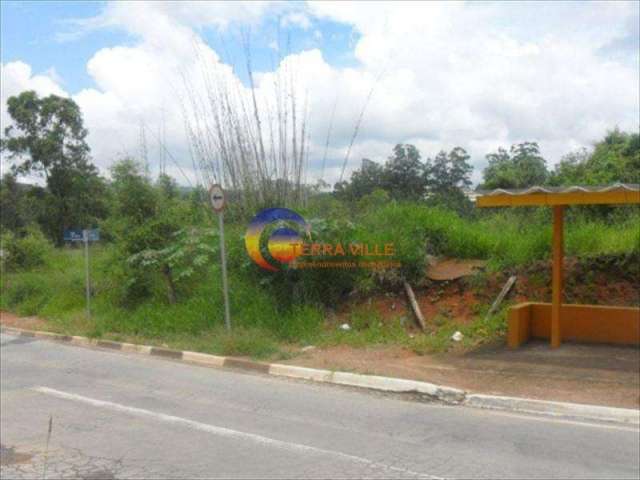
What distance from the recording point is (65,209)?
35.2m

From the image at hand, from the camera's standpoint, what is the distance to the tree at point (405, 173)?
22.5 metres

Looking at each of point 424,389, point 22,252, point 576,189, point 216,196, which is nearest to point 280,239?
point 216,196

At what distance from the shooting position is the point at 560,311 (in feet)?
35.7

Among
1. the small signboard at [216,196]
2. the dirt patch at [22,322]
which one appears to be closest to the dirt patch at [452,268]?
the small signboard at [216,196]

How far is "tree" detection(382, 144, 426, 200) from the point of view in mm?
22469

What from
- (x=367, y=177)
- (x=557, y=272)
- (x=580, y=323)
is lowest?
(x=580, y=323)

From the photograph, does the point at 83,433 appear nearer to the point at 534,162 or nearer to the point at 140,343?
the point at 140,343

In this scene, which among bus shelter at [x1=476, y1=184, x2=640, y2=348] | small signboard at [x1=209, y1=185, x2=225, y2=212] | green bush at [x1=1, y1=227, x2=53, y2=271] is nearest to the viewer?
bus shelter at [x1=476, y1=184, x2=640, y2=348]

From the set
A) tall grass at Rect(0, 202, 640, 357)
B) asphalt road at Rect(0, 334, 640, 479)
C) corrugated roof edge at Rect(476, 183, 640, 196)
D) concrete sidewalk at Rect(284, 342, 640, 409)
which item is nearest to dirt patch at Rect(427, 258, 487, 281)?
tall grass at Rect(0, 202, 640, 357)

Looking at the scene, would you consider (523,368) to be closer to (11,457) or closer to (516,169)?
(11,457)

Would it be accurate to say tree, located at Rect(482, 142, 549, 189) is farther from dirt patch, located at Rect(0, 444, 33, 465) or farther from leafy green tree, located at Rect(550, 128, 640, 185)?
dirt patch, located at Rect(0, 444, 33, 465)

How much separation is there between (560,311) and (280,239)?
537 cm

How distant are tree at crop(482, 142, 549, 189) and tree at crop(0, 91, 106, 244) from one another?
18282mm

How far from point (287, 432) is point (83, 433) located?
207cm
